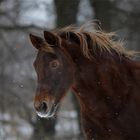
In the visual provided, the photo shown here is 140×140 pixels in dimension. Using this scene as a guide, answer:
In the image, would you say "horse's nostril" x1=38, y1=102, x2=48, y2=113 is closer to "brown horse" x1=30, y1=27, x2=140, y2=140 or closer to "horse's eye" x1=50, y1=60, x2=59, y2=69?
"brown horse" x1=30, y1=27, x2=140, y2=140

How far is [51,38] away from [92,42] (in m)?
0.46

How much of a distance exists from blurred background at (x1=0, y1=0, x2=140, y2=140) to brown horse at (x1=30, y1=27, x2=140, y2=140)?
806cm

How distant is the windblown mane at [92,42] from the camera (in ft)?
23.3

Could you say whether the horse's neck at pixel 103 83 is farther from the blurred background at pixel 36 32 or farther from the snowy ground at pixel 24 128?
the snowy ground at pixel 24 128

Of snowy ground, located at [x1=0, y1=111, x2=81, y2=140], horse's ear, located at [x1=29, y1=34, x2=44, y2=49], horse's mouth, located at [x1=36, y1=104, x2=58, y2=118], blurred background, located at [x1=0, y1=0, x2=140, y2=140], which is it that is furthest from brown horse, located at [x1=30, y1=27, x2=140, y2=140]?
snowy ground, located at [x1=0, y1=111, x2=81, y2=140]

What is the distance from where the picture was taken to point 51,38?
7051 millimetres

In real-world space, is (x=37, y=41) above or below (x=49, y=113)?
above

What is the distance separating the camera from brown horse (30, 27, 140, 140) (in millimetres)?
6953

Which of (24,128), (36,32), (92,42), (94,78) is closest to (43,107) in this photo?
(94,78)

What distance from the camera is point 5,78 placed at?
20.1 m

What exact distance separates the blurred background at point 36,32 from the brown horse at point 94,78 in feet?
26.4

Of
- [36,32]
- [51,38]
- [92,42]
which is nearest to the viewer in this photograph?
[51,38]

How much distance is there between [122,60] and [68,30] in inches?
26.7

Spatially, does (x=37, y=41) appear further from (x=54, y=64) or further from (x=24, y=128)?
(x=24, y=128)
